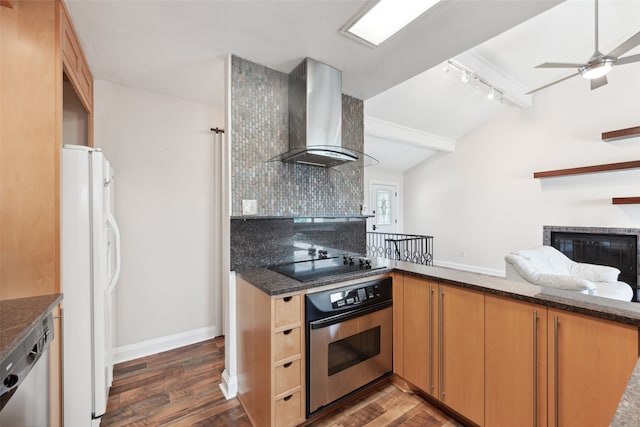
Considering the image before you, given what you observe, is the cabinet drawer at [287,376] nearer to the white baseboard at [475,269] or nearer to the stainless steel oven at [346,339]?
the stainless steel oven at [346,339]

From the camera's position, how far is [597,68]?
8.23ft

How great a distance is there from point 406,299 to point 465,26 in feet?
6.25

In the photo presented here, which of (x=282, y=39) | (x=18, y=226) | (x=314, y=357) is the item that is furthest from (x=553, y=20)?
(x=18, y=226)

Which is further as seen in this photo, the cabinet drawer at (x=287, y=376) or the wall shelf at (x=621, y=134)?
the wall shelf at (x=621, y=134)

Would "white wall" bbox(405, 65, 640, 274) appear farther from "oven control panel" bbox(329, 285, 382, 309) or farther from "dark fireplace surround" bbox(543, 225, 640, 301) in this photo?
"oven control panel" bbox(329, 285, 382, 309)

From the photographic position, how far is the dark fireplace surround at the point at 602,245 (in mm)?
4047

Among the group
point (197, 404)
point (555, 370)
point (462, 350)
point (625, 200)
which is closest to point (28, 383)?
point (197, 404)

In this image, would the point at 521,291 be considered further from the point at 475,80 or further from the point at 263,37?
the point at 475,80

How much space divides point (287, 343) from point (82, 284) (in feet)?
4.07

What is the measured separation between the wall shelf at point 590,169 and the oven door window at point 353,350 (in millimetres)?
4944

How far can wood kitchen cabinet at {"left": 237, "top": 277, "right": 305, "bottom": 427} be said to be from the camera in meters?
1.52

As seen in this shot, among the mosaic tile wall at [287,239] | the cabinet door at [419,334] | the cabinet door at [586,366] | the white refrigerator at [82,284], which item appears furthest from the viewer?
the mosaic tile wall at [287,239]

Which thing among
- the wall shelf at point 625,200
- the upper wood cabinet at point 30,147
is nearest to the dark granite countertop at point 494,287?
the upper wood cabinet at point 30,147

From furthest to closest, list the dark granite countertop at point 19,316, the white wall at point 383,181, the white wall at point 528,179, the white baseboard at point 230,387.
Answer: the white wall at point 383,181, the white wall at point 528,179, the white baseboard at point 230,387, the dark granite countertop at point 19,316
